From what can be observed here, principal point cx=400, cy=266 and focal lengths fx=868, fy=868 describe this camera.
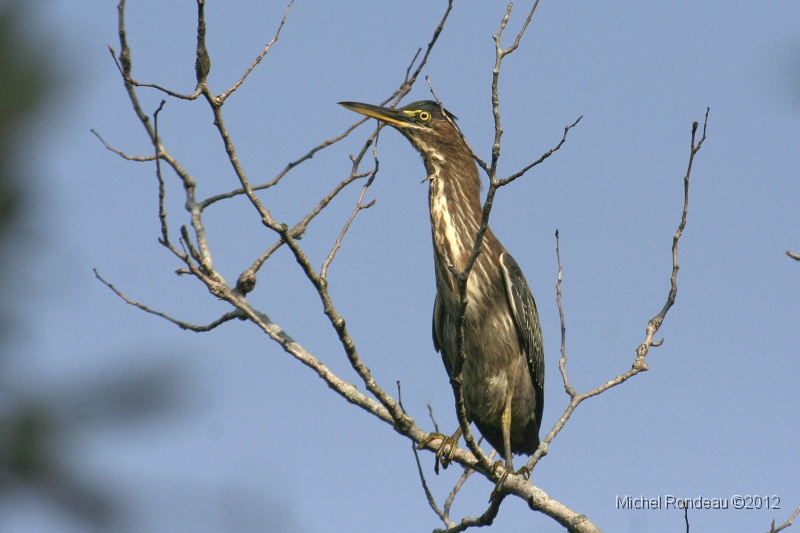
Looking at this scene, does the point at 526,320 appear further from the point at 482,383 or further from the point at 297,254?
the point at 297,254

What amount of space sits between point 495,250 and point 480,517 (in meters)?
2.11

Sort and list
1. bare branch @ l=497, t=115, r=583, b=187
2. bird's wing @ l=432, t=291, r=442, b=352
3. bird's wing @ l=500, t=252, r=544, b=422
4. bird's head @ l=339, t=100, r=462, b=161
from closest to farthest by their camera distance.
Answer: bare branch @ l=497, t=115, r=583, b=187 < bird's wing @ l=500, t=252, r=544, b=422 < bird's wing @ l=432, t=291, r=442, b=352 < bird's head @ l=339, t=100, r=462, b=161

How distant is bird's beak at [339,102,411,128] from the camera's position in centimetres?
565

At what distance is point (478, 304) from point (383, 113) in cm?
148

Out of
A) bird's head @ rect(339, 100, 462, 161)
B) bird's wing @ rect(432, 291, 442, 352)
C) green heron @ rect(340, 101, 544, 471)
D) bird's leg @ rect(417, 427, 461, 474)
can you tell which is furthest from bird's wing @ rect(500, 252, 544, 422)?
bird's leg @ rect(417, 427, 461, 474)

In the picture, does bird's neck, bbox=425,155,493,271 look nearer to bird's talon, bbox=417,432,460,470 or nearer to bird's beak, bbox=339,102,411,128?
bird's beak, bbox=339,102,411,128

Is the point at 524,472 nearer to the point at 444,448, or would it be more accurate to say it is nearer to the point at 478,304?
the point at 444,448

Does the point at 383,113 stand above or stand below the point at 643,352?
above

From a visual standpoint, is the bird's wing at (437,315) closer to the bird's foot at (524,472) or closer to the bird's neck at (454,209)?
the bird's neck at (454,209)

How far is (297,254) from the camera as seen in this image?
3781mm

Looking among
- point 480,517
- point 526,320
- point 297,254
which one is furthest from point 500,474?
point 297,254

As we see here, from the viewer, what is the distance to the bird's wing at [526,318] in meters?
5.78

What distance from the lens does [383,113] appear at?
597cm

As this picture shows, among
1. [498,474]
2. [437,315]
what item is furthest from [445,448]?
[437,315]
